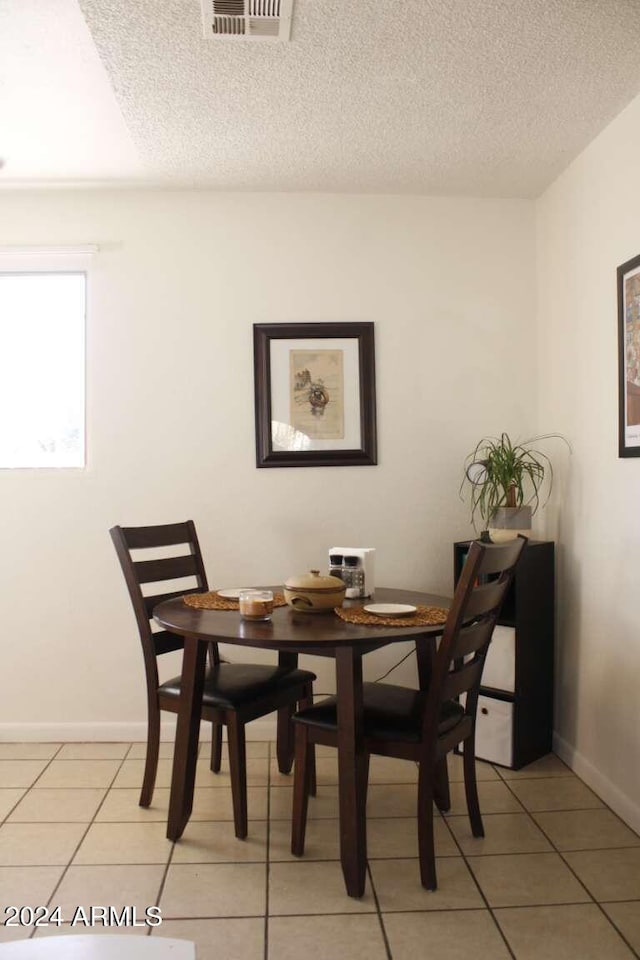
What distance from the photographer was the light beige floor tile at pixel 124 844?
2.48 metres

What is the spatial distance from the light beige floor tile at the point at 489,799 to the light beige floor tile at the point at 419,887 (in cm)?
39

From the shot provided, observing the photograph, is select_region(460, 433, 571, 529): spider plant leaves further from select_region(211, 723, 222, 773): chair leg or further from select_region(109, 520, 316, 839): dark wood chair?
select_region(211, 723, 222, 773): chair leg

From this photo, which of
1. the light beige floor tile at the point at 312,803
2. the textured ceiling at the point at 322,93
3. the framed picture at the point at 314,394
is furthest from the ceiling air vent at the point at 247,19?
the light beige floor tile at the point at 312,803

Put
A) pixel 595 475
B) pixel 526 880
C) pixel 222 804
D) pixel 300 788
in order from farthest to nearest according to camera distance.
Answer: pixel 595 475 → pixel 222 804 → pixel 300 788 → pixel 526 880

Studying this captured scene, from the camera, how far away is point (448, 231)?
147 inches

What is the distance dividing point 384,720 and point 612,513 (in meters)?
1.20

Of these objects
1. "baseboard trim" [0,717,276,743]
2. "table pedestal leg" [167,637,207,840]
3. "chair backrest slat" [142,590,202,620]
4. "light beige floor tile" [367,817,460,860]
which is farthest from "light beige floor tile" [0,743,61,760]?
"light beige floor tile" [367,817,460,860]

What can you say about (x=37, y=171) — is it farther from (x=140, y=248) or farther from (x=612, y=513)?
(x=612, y=513)

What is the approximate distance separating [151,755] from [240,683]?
438 mm

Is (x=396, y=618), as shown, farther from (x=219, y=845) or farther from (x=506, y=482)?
(x=506, y=482)

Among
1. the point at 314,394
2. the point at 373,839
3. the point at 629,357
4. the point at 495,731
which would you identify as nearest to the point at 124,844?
the point at 373,839

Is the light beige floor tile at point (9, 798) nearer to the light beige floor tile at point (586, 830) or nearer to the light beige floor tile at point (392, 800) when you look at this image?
the light beige floor tile at point (392, 800)

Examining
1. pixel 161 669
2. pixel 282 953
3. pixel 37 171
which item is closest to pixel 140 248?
pixel 37 171

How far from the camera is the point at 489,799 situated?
2918mm
